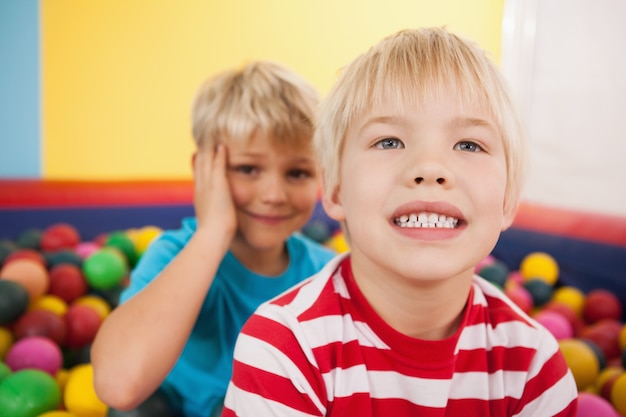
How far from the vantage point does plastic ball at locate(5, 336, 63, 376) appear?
3.38 ft

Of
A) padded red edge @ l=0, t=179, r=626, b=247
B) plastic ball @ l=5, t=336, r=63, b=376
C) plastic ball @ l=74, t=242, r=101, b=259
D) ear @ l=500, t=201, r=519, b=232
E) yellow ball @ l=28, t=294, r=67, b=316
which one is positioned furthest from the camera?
plastic ball @ l=74, t=242, r=101, b=259

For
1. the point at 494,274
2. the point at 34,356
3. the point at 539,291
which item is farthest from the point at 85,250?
the point at 539,291

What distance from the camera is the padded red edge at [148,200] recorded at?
53.0 inches

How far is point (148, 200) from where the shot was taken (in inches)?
76.9

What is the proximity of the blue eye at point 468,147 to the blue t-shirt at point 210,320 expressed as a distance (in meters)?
0.44

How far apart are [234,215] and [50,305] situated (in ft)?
2.06

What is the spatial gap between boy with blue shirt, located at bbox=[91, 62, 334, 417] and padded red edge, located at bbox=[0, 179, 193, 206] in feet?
3.38

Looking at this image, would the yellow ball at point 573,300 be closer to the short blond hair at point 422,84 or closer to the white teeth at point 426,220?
the short blond hair at point 422,84

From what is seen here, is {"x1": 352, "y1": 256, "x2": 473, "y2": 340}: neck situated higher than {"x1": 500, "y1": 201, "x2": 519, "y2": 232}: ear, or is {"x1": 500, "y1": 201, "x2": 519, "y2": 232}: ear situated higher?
{"x1": 500, "y1": 201, "x2": 519, "y2": 232}: ear

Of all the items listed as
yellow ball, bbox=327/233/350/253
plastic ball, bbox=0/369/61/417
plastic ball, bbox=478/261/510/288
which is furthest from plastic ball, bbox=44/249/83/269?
plastic ball, bbox=478/261/510/288

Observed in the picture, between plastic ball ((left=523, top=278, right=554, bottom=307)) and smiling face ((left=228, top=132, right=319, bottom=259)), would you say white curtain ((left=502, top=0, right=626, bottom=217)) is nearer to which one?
plastic ball ((left=523, top=278, right=554, bottom=307))

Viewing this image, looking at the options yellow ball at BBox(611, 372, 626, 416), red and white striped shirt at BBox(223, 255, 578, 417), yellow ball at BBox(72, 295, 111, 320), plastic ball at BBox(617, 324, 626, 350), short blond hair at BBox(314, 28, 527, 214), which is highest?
short blond hair at BBox(314, 28, 527, 214)

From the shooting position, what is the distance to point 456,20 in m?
0.72

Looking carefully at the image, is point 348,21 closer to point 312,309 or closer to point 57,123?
point 312,309
